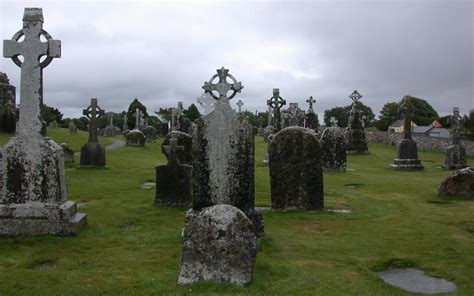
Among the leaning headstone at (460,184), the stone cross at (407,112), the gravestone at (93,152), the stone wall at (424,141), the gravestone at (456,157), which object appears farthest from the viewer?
the stone wall at (424,141)

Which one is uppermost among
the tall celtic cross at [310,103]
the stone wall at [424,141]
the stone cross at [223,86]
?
the tall celtic cross at [310,103]

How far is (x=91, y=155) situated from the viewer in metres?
20.9

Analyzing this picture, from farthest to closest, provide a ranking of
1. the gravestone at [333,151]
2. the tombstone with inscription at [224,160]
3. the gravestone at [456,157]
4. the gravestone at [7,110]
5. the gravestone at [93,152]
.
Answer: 1. the gravestone at [7,110]
2. the gravestone at [456,157]
3. the gravestone at [333,151]
4. the gravestone at [93,152]
5. the tombstone with inscription at [224,160]

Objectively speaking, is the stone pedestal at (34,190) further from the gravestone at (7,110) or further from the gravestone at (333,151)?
the gravestone at (7,110)

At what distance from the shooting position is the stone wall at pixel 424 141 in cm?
3576

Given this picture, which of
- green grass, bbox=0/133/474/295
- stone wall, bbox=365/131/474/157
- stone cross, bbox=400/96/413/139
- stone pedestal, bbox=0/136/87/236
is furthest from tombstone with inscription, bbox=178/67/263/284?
stone wall, bbox=365/131/474/157

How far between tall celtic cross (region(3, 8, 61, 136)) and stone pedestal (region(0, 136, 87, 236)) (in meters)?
0.38

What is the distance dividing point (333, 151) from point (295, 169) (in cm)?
1092

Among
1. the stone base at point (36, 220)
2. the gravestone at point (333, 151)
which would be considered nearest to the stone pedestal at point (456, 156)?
the gravestone at point (333, 151)

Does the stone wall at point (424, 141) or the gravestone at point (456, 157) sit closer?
the gravestone at point (456, 157)

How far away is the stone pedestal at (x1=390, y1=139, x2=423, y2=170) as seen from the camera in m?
25.3

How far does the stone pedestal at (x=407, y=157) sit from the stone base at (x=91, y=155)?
15254 mm

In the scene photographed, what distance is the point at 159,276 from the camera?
699 centimetres

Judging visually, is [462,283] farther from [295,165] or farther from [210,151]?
[295,165]
